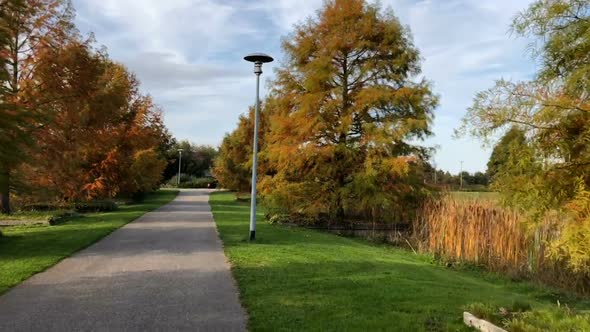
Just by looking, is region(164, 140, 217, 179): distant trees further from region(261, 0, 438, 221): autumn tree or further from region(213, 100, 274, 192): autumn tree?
region(261, 0, 438, 221): autumn tree

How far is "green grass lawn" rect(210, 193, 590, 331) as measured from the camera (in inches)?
224

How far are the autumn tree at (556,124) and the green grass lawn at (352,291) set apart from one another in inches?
63.4

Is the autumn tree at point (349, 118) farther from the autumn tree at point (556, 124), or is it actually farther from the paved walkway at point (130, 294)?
the autumn tree at point (556, 124)

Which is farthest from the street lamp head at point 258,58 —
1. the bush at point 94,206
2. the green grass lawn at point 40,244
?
the bush at point 94,206

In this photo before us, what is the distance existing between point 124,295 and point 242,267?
102 inches

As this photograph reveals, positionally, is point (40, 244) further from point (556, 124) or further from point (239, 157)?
point (239, 157)

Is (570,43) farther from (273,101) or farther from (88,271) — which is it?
(273,101)

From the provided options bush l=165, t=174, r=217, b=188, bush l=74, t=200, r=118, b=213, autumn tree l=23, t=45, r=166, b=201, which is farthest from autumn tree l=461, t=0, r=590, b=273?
bush l=165, t=174, r=217, b=188

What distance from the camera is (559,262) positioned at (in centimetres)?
1012

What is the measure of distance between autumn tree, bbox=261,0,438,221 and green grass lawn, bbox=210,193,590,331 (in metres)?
6.42

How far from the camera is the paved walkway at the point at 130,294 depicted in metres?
5.70

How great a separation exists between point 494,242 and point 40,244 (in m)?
10.6

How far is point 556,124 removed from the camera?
18.3 ft

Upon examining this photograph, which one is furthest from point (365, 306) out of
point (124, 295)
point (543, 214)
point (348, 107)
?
point (348, 107)
